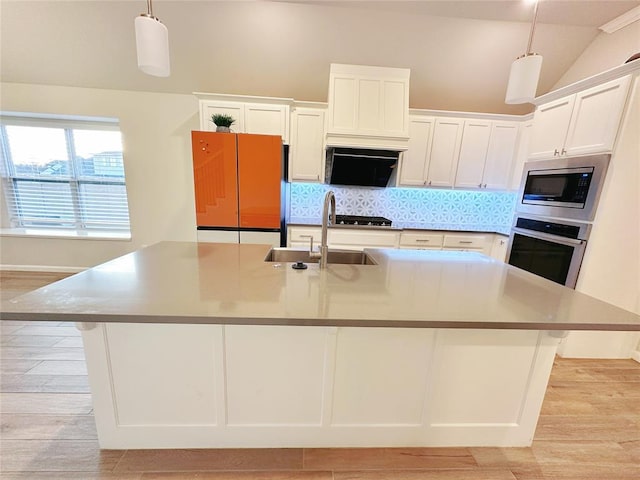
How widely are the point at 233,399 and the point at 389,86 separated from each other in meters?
3.27

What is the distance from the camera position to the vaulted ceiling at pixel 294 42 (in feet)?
8.22

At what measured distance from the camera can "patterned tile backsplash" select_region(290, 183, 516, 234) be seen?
12.1 ft

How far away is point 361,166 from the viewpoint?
3.33 m

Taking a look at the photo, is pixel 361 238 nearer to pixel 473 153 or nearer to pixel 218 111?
pixel 473 153

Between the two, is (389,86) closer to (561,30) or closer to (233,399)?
(561,30)

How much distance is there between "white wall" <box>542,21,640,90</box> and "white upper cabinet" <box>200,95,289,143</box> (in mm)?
3138

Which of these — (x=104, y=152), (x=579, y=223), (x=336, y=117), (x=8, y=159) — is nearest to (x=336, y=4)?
(x=336, y=117)

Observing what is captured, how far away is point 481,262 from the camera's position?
69.9 inches

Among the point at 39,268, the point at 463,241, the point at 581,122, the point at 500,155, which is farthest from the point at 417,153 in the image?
the point at 39,268

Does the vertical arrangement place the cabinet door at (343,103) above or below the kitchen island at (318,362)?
above

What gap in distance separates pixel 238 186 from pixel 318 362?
6.87ft

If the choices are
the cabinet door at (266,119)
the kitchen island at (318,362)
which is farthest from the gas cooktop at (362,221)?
the kitchen island at (318,362)

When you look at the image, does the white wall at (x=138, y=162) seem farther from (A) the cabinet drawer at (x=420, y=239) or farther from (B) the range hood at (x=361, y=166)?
(A) the cabinet drawer at (x=420, y=239)

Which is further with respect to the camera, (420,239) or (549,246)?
(420,239)
